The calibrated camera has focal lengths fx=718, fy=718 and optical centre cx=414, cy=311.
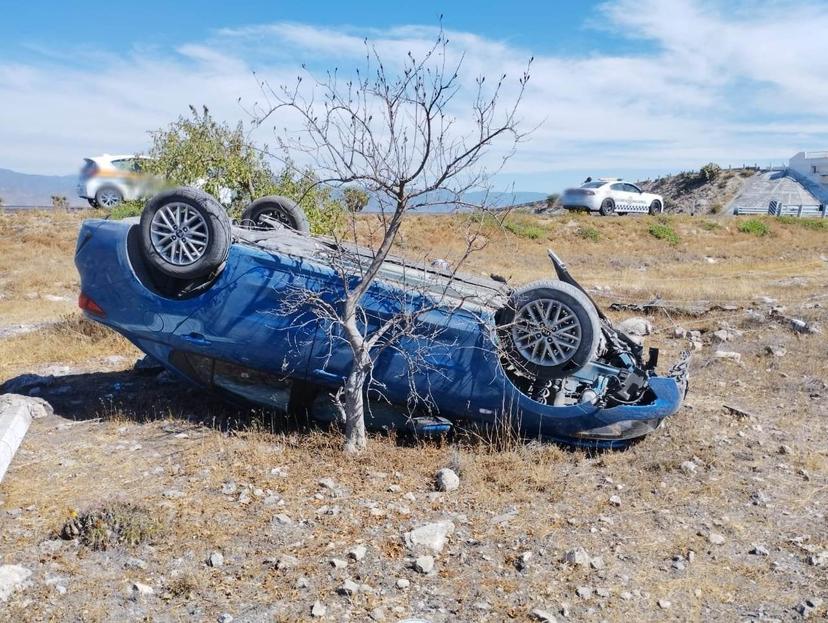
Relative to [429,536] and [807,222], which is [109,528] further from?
[807,222]

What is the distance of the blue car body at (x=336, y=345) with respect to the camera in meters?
5.23

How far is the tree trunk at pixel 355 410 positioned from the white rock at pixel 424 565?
1425 mm

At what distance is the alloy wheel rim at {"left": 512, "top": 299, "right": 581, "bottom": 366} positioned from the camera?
198 inches

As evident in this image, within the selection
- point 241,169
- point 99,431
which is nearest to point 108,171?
point 241,169

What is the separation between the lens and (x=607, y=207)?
87.5 ft

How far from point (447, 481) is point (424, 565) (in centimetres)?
103

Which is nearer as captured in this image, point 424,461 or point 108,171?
point 424,461

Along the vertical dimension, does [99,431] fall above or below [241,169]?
below

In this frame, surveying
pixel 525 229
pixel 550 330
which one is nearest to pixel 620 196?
pixel 525 229

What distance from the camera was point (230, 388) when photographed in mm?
5711

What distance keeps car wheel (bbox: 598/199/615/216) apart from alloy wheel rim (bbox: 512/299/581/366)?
22.4 m

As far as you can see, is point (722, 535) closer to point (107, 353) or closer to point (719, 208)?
point (107, 353)

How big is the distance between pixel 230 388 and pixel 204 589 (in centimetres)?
231

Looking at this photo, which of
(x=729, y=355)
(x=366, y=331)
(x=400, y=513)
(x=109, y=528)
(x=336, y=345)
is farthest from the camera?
(x=729, y=355)
